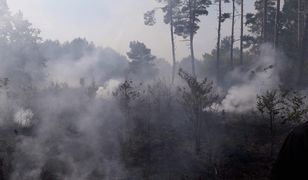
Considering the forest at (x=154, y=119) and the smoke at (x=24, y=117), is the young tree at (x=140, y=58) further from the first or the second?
the smoke at (x=24, y=117)

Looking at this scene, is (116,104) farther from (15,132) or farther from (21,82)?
(21,82)

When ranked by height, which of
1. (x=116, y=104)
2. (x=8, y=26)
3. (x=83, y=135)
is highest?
(x=8, y=26)

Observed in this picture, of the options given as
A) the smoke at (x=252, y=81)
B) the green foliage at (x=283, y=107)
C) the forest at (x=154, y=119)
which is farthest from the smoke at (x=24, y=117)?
the smoke at (x=252, y=81)

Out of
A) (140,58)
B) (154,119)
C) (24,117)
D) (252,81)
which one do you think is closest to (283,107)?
(154,119)

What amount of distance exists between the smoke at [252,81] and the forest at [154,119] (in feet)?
0.26

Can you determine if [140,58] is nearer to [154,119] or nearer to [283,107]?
[154,119]

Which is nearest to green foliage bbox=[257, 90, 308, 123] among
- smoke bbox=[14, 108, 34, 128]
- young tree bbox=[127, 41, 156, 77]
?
smoke bbox=[14, 108, 34, 128]

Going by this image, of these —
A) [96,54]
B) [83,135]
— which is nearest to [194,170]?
[83,135]

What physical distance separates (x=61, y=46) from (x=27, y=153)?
37.8m

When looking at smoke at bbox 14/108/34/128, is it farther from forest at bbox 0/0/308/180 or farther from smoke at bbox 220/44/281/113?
smoke at bbox 220/44/281/113

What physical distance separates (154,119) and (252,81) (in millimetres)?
11398

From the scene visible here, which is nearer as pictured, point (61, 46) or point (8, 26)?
point (8, 26)

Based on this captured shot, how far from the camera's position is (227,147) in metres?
21.4

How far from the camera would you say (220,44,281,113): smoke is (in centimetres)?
2846
